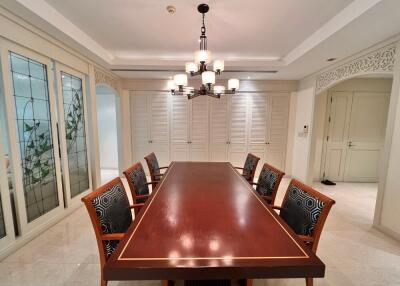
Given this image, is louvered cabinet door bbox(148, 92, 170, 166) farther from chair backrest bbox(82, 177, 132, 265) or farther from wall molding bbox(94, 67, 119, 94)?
chair backrest bbox(82, 177, 132, 265)

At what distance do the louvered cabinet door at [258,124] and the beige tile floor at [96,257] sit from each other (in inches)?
88.9

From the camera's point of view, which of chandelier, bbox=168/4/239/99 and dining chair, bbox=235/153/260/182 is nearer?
chandelier, bbox=168/4/239/99

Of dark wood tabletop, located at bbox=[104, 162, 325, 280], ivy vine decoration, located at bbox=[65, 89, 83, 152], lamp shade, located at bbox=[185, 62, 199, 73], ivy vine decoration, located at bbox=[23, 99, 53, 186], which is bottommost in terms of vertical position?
dark wood tabletop, located at bbox=[104, 162, 325, 280]

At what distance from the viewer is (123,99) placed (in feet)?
14.7

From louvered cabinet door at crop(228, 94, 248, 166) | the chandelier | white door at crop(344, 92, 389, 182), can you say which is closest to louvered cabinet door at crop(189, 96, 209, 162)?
louvered cabinet door at crop(228, 94, 248, 166)

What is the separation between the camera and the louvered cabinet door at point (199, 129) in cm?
454

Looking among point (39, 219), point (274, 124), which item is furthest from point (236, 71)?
point (39, 219)

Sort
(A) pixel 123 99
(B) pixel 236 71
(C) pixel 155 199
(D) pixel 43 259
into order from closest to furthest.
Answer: (C) pixel 155 199, (D) pixel 43 259, (B) pixel 236 71, (A) pixel 123 99

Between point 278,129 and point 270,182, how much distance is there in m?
2.97

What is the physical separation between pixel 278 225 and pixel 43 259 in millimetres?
2255

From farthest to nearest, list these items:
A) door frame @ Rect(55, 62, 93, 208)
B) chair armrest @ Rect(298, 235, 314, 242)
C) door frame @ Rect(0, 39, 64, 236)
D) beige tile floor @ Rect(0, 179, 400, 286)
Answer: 1. door frame @ Rect(55, 62, 93, 208)
2. door frame @ Rect(0, 39, 64, 236)
3. beige tile floor @ Rect(0, 179, 400, 286)
4. chair armrest @ Rect(298, 235, 314, 242)

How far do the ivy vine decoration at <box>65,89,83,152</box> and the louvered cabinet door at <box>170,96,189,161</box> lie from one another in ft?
6.70

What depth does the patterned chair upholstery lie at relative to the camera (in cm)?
188

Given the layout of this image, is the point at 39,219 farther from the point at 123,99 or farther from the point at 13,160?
the point at 123,99
